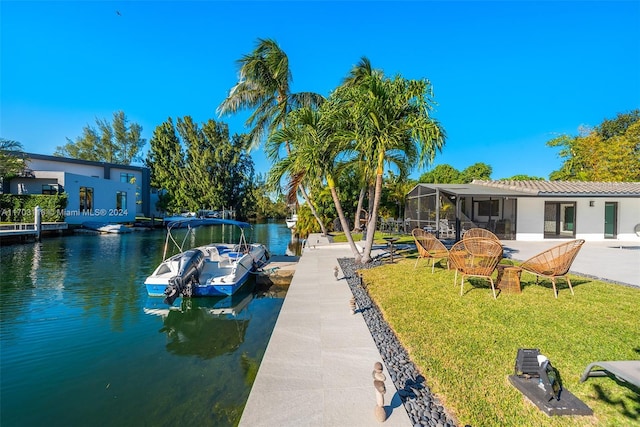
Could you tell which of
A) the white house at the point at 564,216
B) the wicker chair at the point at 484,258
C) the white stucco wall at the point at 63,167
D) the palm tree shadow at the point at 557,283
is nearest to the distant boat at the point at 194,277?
the wicker chair at the point at 484,258

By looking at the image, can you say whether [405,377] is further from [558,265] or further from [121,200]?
[121,200]

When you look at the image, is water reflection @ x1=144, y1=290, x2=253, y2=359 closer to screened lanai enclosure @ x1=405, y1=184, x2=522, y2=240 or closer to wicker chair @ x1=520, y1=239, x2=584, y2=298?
wicker chair @ x1=520, y1=239, x2=584, y2=298

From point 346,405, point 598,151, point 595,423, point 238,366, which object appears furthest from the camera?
point 598,151

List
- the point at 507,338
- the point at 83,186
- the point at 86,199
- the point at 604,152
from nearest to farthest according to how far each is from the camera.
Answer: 1. the point at 507,338
2. the point at 604,152
3. the point at 83,186
4. the point at 86,199

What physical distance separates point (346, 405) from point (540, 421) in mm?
1605

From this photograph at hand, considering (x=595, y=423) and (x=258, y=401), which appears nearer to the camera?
(x=595, y=423)

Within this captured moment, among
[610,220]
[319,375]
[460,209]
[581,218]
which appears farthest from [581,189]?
[319,375]

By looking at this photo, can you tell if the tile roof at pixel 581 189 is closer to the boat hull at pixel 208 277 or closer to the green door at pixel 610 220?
the green door at pixel 610 220

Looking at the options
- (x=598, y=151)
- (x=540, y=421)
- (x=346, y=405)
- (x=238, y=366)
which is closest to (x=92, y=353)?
(x=238, y=366)

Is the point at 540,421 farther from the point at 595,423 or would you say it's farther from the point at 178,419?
the point at 178,419

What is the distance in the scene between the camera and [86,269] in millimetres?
11930

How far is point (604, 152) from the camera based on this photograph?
2641cm

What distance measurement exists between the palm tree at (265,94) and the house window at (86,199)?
971 inches

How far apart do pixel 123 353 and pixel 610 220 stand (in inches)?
832
